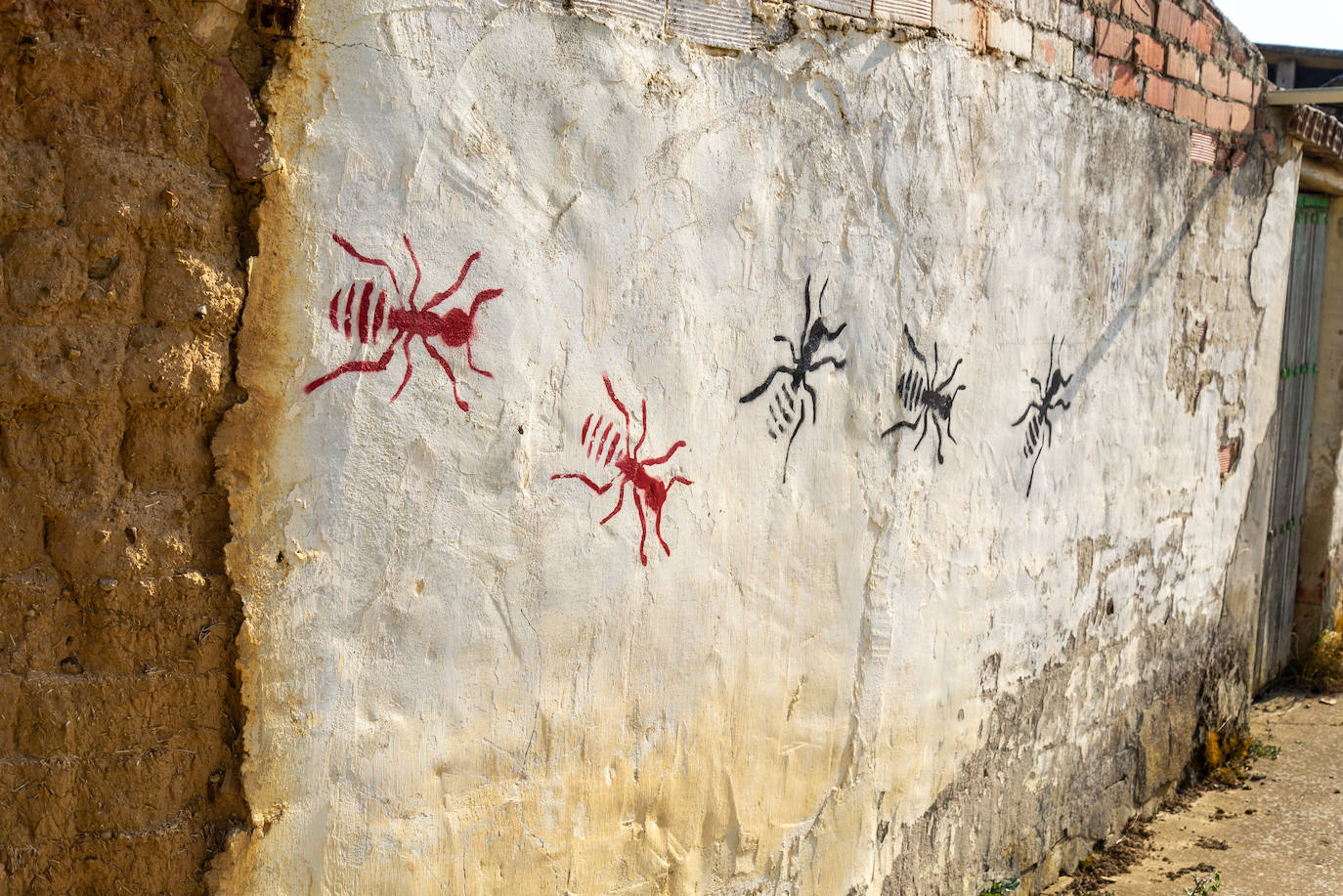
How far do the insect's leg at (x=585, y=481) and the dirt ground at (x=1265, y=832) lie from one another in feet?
7.08

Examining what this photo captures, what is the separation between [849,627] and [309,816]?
1.21 meters

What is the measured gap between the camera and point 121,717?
1534 millimetres

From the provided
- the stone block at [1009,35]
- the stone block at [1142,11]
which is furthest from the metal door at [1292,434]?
the stone block at [1009,35]

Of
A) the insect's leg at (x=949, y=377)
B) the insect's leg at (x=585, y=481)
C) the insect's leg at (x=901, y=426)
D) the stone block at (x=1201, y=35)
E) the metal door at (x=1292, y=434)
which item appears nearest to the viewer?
the insect's leg at (x=585, y=481)

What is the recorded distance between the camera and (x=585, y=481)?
195cm

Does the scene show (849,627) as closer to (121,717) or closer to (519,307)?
(519,307)

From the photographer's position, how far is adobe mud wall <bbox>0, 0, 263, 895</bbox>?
57.3 inches

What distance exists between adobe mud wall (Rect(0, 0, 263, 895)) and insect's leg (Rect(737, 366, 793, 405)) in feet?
3.15

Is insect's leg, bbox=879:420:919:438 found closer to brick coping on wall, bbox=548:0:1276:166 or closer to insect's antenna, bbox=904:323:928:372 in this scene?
insect's antenna, bbox=904:323:928:372

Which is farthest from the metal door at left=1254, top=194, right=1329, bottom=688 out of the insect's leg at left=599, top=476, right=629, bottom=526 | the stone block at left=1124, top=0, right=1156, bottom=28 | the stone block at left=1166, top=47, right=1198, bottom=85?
the insect's leg at left=599, top=476, right=629, bottom=526

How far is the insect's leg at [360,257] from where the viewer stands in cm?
164

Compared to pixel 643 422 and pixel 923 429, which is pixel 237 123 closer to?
pixel 643 422

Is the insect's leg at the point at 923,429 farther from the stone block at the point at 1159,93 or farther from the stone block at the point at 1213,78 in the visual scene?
the stone block at the point at 1213,78

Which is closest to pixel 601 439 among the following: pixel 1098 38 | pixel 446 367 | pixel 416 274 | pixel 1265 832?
pixel 446 367
